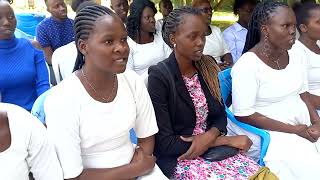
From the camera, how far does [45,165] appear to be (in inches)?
66.1

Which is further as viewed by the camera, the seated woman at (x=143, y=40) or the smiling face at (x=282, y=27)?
the seated woman at (x=143, y=40)

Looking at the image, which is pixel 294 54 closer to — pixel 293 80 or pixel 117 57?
pixel 293 80

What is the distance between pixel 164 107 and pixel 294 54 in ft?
3.66

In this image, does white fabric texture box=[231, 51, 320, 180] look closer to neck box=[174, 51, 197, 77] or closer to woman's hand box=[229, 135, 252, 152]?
woman's hand box=[229, 135, 252, 152]

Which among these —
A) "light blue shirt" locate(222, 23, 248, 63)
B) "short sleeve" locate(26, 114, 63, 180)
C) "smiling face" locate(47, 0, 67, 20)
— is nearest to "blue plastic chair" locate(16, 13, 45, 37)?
"smiling face" locate(47, 0, 67, 20)

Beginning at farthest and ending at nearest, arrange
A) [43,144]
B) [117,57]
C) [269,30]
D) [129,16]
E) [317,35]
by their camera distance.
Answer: [129,16] → [317,35] → [269,30] → [117,57] → [43,144]

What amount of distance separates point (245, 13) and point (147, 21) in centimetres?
116

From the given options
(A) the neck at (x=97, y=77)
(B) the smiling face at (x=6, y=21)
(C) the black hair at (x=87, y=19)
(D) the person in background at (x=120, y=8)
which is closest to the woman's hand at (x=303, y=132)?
(A) the neck at (x=97, y=77)

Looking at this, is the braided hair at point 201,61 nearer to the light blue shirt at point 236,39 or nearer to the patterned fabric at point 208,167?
the patterned fabric at point 208,167

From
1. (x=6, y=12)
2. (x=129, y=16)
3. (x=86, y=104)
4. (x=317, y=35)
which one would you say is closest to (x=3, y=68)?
(x=6, y=12)

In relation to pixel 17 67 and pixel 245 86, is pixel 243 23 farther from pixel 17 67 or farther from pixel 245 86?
pixel 17 67

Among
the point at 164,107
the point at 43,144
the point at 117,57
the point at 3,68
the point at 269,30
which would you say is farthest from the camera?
the point at 3,68

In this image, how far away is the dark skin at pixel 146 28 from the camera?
12.7ft

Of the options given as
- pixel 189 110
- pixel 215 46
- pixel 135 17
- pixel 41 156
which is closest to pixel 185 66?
pixel 189 110
